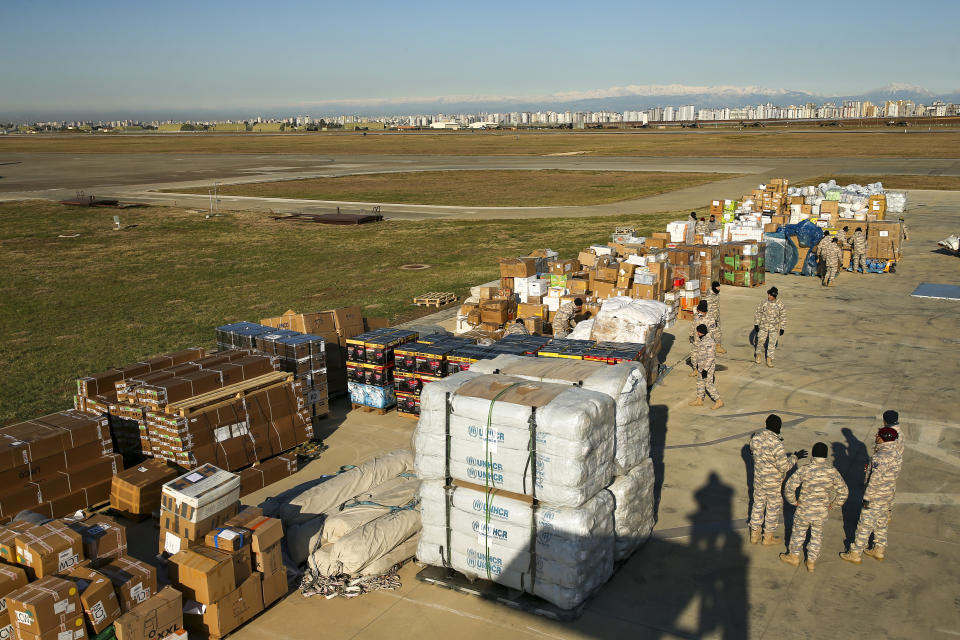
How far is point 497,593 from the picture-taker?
24.5 ft

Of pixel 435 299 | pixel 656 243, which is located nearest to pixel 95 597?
pixel 435 299

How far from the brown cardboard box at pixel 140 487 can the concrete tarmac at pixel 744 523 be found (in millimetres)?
1213

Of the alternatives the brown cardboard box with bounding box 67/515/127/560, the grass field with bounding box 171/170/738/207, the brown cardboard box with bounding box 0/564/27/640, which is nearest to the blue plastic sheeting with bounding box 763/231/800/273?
the grass field with bounding box 171/170/738/207

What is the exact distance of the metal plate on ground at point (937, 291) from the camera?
64.6ft

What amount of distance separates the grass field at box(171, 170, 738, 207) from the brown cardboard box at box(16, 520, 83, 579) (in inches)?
1455

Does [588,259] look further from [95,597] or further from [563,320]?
[95,597]

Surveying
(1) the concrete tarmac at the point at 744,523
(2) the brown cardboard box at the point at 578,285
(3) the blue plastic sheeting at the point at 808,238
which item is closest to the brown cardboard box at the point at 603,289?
(2) the brown cardboard box at the point at 578,285

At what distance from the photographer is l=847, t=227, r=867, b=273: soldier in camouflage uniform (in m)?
22.8

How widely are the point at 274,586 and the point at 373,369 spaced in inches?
214

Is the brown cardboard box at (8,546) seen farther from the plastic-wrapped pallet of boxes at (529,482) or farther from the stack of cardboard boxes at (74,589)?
the plastic-wrapped pallet of boxes at (529,482)

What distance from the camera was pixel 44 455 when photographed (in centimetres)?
901

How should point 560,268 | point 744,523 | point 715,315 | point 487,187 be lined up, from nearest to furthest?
point 744,523
point 715,315
point 560,268
point 487,187

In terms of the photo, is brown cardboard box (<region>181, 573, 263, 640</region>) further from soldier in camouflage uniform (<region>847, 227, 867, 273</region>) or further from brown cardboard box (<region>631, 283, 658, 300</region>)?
soldier in camouflage uniform (<region>847, 227, 867, 273</region>)

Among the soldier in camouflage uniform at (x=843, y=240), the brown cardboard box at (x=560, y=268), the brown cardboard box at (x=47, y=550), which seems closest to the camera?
the brown cardboard box at (x=47, y=550)
